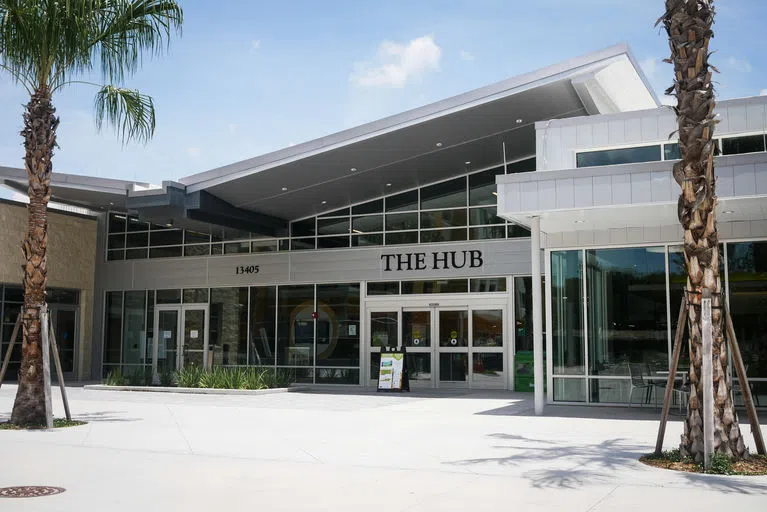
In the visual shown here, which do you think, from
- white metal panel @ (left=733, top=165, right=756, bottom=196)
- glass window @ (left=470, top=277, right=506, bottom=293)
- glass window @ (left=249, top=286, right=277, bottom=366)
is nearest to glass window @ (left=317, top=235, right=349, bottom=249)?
glass window @ (left=249, top=286, right=277, bottom=366)

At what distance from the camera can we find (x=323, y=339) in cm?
2386

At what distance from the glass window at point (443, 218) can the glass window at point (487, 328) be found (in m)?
2.50

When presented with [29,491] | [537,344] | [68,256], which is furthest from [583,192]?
[68,256]

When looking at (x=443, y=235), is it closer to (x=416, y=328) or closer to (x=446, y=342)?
(x=416, y=328)

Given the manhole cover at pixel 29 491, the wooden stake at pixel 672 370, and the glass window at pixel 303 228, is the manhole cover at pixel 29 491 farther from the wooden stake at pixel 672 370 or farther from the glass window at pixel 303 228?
the glass window at pixel 303 228

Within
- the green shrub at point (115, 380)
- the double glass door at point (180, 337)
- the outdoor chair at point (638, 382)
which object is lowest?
the green shrub at point (115, 380)

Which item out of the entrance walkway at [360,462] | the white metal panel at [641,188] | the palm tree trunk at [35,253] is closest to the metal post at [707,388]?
the entrance walkway at [360,462]

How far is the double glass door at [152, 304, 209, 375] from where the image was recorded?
2548 centimetres

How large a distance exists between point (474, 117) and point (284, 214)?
7707 mm

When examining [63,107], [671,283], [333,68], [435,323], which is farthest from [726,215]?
[63,107]

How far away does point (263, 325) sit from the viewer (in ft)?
80.9

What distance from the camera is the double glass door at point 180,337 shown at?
83.6 ft

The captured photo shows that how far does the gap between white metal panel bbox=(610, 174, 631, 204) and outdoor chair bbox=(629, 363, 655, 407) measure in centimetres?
426

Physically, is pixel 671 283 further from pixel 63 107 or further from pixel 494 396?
pixel 63 107
